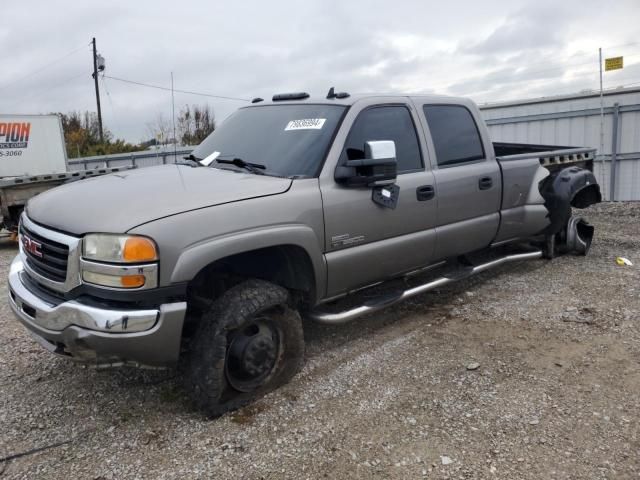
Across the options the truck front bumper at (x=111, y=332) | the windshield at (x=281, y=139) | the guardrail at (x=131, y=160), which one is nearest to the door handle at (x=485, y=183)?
the windshield at (x=281, y=139)

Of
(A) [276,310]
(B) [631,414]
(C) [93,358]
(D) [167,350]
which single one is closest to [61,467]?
(C) [93,358]

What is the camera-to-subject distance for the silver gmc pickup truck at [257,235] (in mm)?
2721

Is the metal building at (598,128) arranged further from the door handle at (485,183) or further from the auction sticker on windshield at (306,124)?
the auction sticker on windshield at (306,124)

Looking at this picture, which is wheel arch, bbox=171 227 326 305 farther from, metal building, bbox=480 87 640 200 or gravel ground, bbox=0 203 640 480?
metal building, bbox=480 87 640 200

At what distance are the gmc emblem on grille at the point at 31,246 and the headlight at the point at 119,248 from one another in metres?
0.51

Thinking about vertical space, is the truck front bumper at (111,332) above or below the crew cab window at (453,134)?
below

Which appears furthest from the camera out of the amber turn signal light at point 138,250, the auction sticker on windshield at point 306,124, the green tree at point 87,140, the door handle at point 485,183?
the green tree at point 87,140

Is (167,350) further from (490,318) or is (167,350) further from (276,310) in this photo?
(490,318)

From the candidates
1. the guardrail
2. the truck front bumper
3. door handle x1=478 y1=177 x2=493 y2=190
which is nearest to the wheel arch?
the truck front bumper

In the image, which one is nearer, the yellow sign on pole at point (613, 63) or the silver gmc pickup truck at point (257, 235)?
the silver gmc pickup truck at point (257, 235)

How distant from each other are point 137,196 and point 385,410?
1.94 meters

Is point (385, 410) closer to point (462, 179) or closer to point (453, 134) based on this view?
point (462, 179)

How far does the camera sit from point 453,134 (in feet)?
15.2

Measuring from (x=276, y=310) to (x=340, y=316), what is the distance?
1.72 ft
